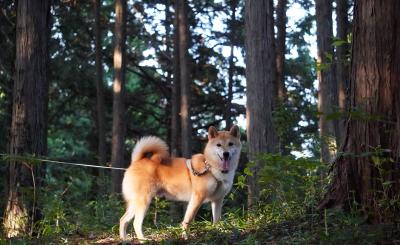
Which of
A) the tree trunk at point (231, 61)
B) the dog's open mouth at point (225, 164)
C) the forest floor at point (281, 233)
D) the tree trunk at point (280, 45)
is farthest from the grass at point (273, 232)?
the tree trunk at point (231, 61)

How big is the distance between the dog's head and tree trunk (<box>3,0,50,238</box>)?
2.79 m

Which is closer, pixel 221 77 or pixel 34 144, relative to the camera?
pixel 34 144

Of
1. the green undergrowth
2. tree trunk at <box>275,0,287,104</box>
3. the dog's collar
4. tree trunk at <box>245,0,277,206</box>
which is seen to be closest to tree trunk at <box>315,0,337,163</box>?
tree trunk at <box>275,0,287,104</box>

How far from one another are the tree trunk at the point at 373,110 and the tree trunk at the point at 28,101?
5.03m

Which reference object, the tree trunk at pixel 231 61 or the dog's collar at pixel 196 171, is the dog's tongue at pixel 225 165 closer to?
the dog's collar at pixel 196 171

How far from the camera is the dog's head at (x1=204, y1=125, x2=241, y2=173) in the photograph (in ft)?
25.4

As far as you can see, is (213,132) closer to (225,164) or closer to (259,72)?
(225,164)

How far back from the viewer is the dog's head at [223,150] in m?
7.75

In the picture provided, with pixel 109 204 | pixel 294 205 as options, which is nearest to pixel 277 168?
pixel 294 205

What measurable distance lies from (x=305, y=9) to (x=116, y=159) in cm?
1212

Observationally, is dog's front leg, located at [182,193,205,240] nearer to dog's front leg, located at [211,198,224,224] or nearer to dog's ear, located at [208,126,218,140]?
dog's front leg, located at [211,198,224,224]

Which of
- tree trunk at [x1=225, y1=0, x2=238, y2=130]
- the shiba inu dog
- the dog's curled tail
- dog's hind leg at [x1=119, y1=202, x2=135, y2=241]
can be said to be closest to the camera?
dog's hind leg at [x1=119, y1=202, x2=135, y2=241]

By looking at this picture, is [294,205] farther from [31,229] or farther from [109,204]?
[109,204]

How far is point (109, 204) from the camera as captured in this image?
11.2 m
